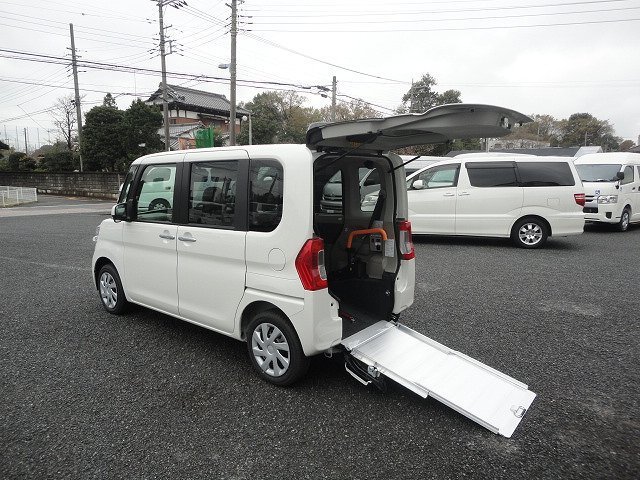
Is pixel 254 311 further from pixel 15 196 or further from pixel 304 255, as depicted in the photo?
pixel 15 196

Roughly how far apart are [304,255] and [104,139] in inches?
1168

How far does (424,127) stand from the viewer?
2545 millimetres

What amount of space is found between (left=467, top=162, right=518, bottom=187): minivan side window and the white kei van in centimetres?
536

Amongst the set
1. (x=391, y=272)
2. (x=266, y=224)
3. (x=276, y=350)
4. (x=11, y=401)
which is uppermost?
(x=266, y=224)

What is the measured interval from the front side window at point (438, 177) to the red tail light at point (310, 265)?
596 cm

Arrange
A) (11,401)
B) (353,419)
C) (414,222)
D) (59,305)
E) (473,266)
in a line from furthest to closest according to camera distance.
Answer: (414,222) < (473,266) < (59,305) < (11,401) < (353,419)

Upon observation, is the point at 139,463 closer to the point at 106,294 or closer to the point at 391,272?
the point at 391,272

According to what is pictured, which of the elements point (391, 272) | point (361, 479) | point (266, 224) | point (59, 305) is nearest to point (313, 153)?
point (266, 224)

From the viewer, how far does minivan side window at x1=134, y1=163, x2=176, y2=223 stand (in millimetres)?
3592

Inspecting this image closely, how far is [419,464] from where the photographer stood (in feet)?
7.18

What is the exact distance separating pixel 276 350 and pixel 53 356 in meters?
2.08

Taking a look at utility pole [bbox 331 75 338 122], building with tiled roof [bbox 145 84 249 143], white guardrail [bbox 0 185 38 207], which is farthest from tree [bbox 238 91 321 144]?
white guardrail [bbox 0 185 38 207]

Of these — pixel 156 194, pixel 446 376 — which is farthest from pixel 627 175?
pixel 156 194

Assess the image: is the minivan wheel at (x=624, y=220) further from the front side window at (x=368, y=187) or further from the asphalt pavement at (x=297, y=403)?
the front side window at (x=368, y=187)
